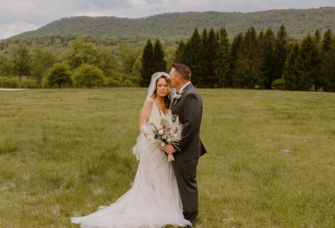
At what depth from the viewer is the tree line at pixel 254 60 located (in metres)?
53.3

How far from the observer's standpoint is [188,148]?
15.1 ft

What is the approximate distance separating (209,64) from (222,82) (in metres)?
5.67

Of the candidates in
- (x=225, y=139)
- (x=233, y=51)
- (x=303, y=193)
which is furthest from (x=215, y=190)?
(x=233, y=51)

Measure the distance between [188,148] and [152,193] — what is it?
1.26m

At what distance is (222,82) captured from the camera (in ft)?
205

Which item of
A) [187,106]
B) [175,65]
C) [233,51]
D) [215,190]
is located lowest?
[215,190]

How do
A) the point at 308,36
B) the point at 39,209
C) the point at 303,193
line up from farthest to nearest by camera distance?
the point at 308,36 < the point at 303,193 < the point at 39,209

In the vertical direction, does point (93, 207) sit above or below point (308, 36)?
below

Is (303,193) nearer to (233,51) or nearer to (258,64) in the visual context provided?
(258,64)

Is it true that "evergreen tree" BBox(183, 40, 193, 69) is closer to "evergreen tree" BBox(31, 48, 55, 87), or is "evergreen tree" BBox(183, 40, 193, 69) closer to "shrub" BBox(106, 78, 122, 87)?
"shrub" BBox(106, 78, 122, 87)

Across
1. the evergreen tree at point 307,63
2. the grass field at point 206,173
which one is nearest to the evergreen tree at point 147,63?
the evergreen tree at point 307,63

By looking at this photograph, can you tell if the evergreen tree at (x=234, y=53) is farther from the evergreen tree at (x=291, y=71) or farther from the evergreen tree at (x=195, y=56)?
the evergreen tree at (x=291, y=71)

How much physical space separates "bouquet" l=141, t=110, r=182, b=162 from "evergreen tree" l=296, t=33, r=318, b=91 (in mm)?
56539

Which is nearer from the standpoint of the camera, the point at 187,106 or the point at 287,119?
the point at 187,106
